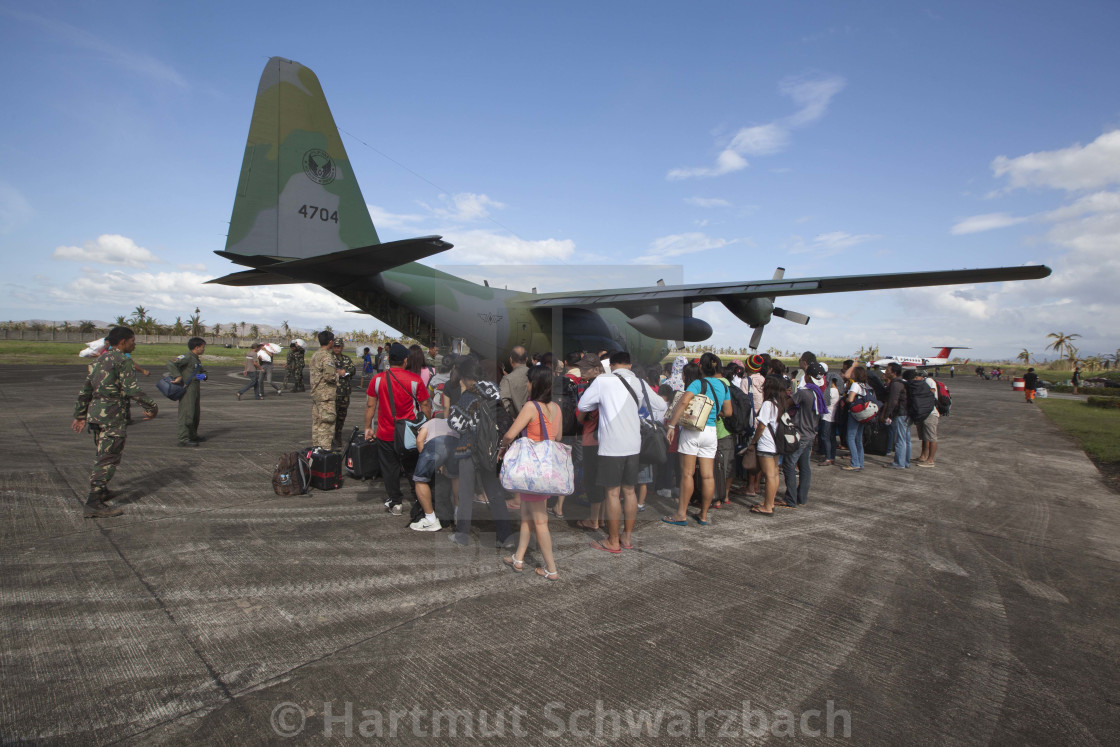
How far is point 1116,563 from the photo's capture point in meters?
5.32

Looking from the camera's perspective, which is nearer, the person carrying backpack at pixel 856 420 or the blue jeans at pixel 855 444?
the person carrying backpack at pixel 856 420

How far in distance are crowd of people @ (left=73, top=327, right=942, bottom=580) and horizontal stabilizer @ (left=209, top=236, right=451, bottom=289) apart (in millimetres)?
1758

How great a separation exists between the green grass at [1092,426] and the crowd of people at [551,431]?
9.44m

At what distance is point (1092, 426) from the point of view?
1647 centimetres

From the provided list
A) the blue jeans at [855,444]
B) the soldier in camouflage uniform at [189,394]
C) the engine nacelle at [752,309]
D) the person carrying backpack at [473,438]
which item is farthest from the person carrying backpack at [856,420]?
the soldier in camouflage uniform at [189,394]

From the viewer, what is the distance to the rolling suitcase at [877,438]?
35.1 feet

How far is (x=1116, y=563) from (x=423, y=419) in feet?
24.8

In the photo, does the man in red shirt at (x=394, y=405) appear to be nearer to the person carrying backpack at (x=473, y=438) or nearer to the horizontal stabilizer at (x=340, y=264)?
the person carrying backpack at (x=473, y=438)

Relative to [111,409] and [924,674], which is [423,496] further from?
[924,674]
